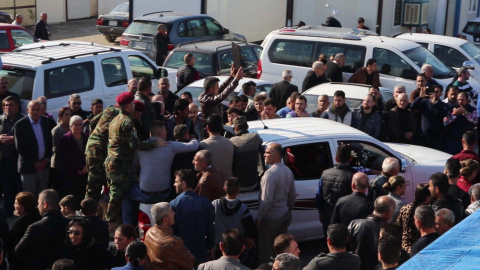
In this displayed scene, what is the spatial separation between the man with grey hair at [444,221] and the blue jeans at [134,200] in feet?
10.5

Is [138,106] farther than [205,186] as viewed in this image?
Yes

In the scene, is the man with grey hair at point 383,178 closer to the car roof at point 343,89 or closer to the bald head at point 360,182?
the bald head at point 360,182

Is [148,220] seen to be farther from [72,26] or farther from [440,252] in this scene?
[72,26]

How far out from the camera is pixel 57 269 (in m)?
6.60

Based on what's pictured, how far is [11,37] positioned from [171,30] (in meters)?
4.07

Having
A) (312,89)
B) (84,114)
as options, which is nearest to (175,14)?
(312,89)

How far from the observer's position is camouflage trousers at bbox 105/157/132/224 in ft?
31.8

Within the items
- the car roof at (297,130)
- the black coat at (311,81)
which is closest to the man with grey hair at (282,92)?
the black coat at (311,81)

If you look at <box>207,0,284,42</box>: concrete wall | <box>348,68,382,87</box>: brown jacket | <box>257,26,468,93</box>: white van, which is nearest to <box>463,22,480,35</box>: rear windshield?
<box>207,0,284,42</box>: concrete wall

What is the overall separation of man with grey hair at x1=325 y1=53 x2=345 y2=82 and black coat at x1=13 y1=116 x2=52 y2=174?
21.8 ft

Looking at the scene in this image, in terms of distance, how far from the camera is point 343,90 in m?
13.9

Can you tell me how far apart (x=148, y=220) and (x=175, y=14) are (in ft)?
46.4

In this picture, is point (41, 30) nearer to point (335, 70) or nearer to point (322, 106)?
point (335, 70)

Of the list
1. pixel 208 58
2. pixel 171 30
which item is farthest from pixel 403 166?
pixel 171 30
